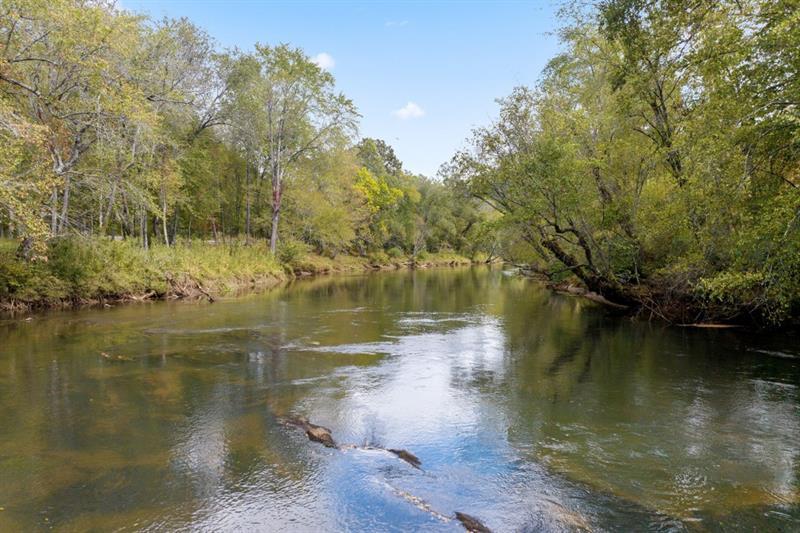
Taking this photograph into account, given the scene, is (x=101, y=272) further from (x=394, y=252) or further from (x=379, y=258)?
(x=394, y=252)

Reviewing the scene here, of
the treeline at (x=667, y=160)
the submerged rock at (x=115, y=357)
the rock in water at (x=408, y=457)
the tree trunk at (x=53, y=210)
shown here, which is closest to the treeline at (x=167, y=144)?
the tree trunk at (x=53, y=210)

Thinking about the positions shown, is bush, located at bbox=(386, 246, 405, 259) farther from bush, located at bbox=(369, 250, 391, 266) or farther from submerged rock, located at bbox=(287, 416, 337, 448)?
submerged rock, located at bbox=(287, 416, 337, 448)

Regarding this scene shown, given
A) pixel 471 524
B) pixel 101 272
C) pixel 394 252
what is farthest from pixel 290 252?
pixel 471 524

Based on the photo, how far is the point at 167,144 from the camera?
28.9 metres

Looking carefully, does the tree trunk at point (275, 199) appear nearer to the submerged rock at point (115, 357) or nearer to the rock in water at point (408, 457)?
the submerged rock at point (115, 357)

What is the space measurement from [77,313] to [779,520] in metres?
21.7

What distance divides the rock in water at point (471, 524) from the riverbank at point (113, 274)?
1935 cm

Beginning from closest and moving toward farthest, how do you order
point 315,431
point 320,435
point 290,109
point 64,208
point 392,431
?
point 320,435 < point 315,431 < point 392,431 < point 64,208 < point 290,109

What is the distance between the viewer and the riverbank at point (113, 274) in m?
18.7

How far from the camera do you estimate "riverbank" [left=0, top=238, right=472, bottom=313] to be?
18734mm

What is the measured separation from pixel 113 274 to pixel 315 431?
59.0 ft

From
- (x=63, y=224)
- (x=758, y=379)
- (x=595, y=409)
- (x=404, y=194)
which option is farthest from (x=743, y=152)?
(x=404, y=194)

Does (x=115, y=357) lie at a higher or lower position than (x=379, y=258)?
lower

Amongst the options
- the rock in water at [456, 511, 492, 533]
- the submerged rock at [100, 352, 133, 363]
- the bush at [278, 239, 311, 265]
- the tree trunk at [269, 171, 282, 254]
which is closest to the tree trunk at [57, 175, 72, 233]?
the submerged rock at [100, 352, 133, 363]
